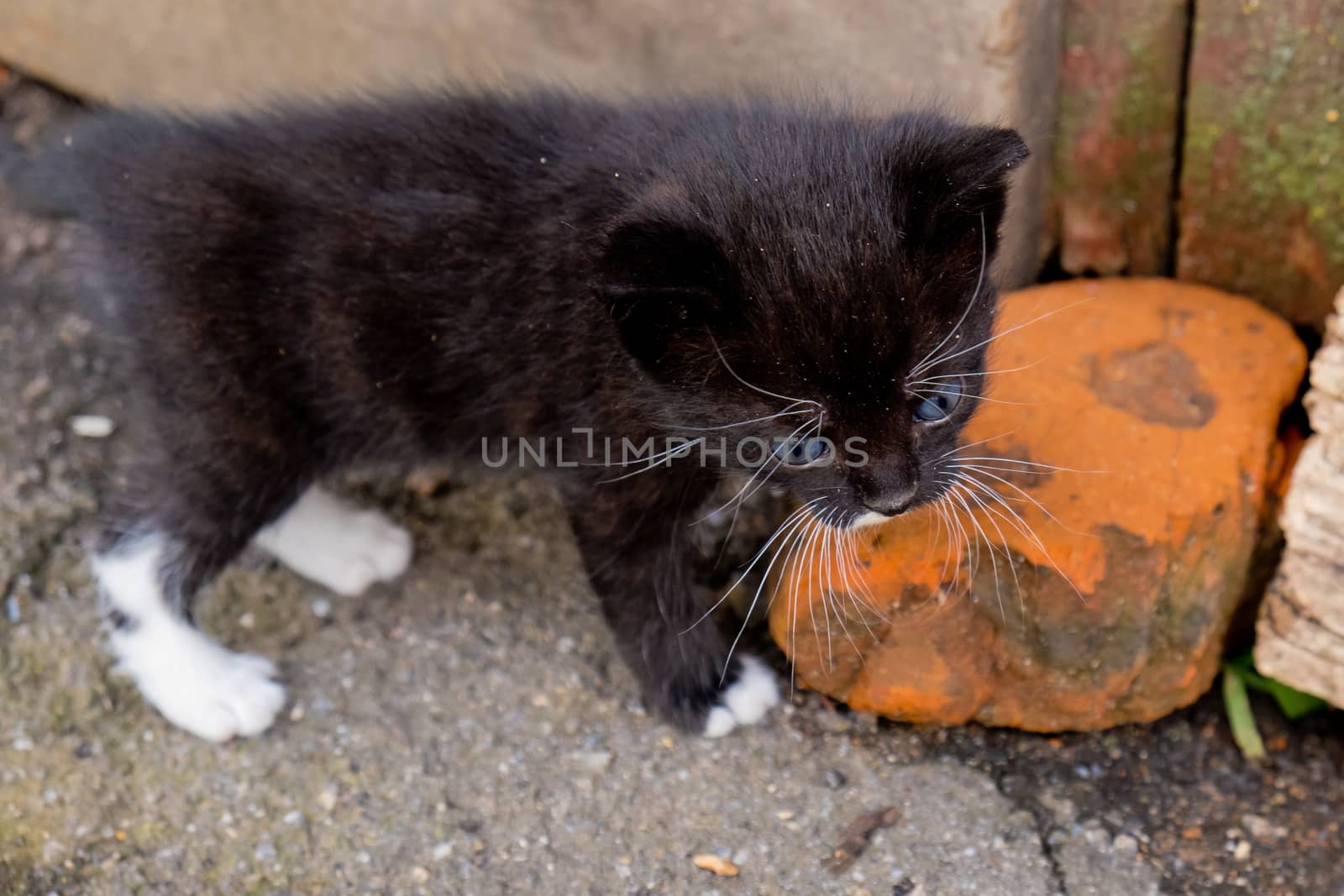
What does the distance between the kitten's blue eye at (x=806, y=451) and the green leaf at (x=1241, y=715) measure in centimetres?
128

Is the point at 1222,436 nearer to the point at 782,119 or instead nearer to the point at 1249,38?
the point at 1249,38

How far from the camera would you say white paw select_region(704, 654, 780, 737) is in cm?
299

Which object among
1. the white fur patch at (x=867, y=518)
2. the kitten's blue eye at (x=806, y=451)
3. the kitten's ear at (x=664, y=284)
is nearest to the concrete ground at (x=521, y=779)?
the white fur patch at (x=867, y=518)

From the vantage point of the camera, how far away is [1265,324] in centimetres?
320

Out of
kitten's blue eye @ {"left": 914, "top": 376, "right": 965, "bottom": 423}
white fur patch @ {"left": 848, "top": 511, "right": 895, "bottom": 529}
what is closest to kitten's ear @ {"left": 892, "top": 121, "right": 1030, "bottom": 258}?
kitten's blue eye @ {"left": 914, "top": 376, "right": 965, "bottom": 423}

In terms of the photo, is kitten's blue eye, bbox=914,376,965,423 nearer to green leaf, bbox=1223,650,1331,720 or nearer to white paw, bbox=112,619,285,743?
green leaf, bbox=1223,650,1331,720

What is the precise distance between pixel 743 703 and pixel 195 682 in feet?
4.06

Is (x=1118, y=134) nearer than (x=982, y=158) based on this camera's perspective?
No

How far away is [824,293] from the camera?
2.25 m

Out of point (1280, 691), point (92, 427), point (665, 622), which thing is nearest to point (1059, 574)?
point (1280, 691)

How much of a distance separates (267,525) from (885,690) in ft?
4.77

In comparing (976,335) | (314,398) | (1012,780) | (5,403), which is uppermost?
(976,335)

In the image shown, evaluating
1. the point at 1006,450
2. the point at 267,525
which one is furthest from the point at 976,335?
the point at 267,525

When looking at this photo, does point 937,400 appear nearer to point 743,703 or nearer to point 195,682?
point 743,703
